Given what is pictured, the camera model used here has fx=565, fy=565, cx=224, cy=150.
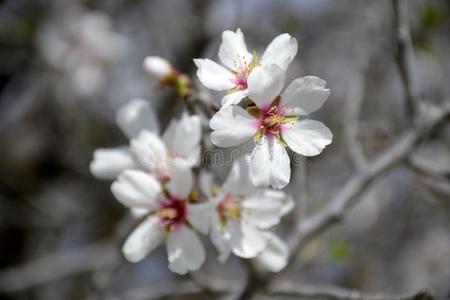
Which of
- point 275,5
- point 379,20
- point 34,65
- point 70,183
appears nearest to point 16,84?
point 34,65

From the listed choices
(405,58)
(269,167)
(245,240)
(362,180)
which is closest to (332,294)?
(245,240)

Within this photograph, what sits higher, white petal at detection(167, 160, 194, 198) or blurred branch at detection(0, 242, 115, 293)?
blurred branch at detection(0, 242, 115, 293)

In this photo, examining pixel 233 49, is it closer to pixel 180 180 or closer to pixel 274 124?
pixel 274 124

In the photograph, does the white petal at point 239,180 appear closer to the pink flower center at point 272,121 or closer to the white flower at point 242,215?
the white flower at point 242,215

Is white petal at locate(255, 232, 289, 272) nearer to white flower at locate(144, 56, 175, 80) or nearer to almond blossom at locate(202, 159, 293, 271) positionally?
almond blossom at locate(202, 159, 293, 271)

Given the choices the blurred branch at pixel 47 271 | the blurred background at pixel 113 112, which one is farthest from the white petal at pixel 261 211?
the blurred background at pixel 113 112

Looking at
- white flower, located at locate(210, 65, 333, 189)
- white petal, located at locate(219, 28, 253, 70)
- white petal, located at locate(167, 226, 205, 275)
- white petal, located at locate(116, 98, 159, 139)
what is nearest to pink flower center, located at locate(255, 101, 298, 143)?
white flower, located at locate(210, 65, 333, 189)
